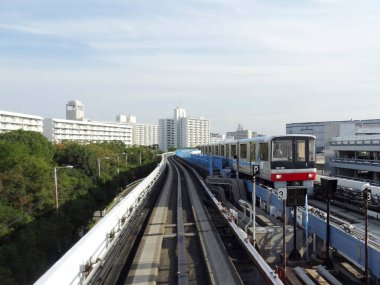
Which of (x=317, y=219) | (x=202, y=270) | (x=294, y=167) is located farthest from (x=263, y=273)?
(x=294, y=167)

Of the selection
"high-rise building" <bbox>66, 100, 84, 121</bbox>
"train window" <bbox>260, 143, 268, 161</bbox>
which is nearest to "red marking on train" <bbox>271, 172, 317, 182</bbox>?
"train window" <bbox>260, 143, 268, 161</bbox>

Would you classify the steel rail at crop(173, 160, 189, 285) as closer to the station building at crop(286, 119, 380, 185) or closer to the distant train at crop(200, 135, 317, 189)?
the distant train at crop(200, 135, 317, 189)

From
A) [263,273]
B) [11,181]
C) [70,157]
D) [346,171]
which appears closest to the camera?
[263,273]

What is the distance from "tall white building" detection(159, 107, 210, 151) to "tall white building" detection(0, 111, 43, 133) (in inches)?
3194

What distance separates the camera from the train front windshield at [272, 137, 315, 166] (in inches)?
585

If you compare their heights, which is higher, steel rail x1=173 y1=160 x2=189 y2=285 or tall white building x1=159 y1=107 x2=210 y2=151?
tall white building x1=159 y1=107 x2=210 y2=151

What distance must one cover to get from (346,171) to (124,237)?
1418 inches

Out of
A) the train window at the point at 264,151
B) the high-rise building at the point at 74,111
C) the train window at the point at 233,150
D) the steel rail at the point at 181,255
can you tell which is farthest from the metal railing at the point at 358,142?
the high-rise building at the point at 74,111

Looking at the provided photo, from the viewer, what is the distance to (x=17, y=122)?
85.3 meters

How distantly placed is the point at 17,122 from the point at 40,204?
216 ft

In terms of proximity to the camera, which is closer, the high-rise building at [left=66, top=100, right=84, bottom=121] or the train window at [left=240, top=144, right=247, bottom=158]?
the train window at [left=240, top=144, right=247, bottom=158]

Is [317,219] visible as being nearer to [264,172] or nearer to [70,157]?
[264,172]

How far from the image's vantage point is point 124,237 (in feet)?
33.6

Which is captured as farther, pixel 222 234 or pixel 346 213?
pixel 346 213
